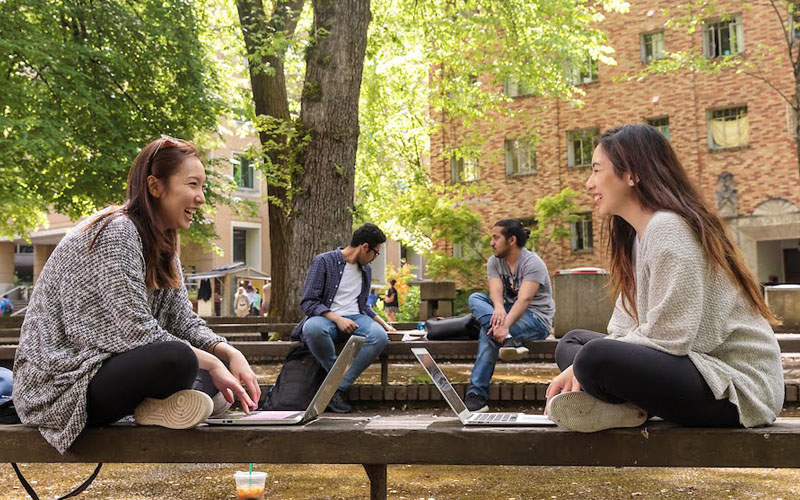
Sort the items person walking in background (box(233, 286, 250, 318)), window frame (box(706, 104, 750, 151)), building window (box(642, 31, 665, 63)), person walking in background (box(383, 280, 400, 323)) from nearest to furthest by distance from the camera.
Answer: person walking in background (box(383, 280, 400, 323)) < window frame (box(706, 104, 750, 151)) < building window (box(642, 31, 665, 63)) < person walking in background (box(233, 286, 250, 318))

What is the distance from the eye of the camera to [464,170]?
33.2m

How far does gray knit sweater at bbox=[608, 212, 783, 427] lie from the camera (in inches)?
106

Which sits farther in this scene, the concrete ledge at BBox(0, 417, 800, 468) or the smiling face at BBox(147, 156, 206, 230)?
the smiling face at BBox(147, 156, 206, 230)

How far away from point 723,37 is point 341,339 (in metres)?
24.5

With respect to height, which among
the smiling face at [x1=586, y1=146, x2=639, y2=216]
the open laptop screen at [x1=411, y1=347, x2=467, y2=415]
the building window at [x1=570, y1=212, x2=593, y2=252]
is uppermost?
the building window at [x1=570, y1=212, x2=593, y2=252]

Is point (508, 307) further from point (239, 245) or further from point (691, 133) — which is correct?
point (239, 245)

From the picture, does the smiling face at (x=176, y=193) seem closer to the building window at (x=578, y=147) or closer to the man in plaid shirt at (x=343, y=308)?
the man in plaid shirt at (x=343, y=308)

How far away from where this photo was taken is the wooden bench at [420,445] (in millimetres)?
2785

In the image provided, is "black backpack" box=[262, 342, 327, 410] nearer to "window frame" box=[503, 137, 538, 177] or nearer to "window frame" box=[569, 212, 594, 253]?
"window frame" box=[569, 212, 594, 253]

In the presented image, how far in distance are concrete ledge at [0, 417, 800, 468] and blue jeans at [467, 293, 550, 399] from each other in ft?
13.5

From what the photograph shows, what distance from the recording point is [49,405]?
2.94 meters

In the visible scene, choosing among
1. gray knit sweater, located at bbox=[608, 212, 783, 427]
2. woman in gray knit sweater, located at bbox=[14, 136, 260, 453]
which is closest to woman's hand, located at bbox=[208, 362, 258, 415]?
woman in gray knit sweater, located at bbox=[14, 136, 260, 453]

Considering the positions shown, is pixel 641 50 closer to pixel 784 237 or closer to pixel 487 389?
pixel 784 237

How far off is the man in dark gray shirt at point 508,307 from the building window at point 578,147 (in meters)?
23.4
